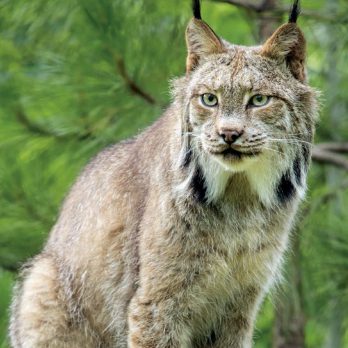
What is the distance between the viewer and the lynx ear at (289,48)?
6.45 meters

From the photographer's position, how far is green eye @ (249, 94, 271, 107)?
6.35m

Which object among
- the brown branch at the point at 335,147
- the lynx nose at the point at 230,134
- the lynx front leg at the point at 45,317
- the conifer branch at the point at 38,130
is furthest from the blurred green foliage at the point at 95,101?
the lynx nose at the point at 230,134

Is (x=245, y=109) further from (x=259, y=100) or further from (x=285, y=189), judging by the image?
(x=285, y=189)

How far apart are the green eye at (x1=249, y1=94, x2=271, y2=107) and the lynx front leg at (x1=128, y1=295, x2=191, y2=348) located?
1.17m

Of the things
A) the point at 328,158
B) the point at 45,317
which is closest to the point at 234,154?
the point at 45,317

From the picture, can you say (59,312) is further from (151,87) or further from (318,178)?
(318,178)

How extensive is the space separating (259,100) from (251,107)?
0.07 metres

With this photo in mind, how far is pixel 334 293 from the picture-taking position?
8.79 meters

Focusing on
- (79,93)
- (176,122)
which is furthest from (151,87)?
(176,122)

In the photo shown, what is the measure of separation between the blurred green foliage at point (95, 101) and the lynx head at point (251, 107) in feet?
5.41

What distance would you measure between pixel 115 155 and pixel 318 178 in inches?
104

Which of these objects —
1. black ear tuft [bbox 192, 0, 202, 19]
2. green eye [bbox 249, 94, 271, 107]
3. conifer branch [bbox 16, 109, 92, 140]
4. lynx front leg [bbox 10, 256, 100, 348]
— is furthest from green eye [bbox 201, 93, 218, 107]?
conifer branch [bbox 16, 109, 92, 140]

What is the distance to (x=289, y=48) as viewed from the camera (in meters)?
6.50

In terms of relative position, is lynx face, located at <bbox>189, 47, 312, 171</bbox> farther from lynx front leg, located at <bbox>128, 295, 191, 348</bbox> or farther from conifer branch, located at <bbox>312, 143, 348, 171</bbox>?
conifer branch, located at <bbox>312, 143, 348, 171</bbox>
